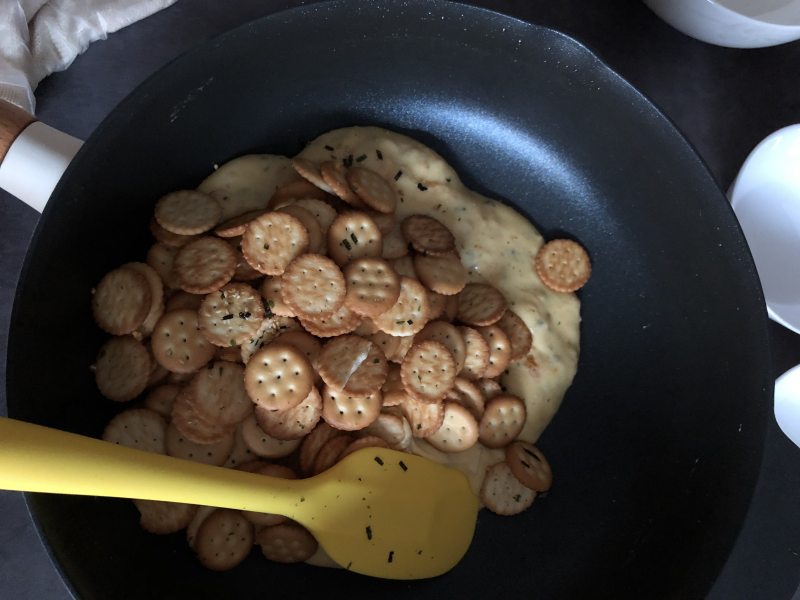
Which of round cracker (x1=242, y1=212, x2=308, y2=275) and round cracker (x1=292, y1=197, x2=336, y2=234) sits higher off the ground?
round cracker (x1=292, y1=197, x2=336, y2=234)

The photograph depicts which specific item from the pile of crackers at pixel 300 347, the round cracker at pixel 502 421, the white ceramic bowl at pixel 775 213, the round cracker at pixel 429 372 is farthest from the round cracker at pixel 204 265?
the white ceramic bowl at pixel 775 213

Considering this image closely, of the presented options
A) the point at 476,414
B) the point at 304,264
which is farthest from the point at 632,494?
the point at 304,264

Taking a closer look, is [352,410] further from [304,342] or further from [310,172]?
[310,172]

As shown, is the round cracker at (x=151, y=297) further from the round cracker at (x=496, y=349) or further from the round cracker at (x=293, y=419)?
the round cracker at (x=496, y=349)

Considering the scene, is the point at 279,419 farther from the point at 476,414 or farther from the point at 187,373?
the point at 476,414

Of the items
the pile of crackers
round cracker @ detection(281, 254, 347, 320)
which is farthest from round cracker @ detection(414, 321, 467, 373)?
round cracker @ detection(281, 254, 347, 320)

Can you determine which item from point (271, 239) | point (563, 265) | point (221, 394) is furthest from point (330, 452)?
point (563, 265)

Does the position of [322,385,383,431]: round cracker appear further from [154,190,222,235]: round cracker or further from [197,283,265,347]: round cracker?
[154,190,222,235]: round cracker
